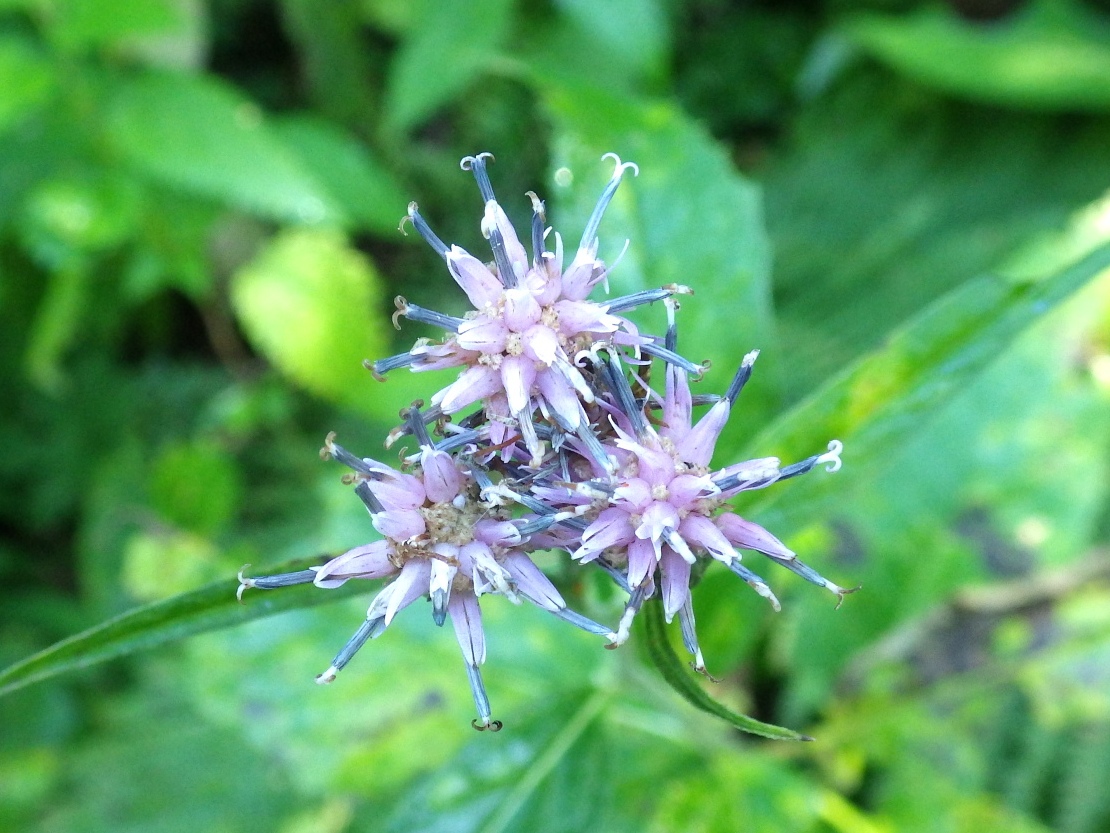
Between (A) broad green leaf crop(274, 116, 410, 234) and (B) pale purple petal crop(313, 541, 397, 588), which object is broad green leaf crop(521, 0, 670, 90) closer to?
(A) broad green leaf crop(274, 116, 410, 234)

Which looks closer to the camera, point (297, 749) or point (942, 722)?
point (297, 749)

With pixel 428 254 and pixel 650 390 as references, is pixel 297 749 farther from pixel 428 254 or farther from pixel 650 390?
pixel 428 254

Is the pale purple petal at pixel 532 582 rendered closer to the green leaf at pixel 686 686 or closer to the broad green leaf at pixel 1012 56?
the green leaf at pixel 686 686

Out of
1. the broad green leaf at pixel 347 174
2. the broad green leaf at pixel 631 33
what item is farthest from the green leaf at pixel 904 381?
the broad green leaf at pixel 347 174

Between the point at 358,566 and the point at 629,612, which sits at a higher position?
the point at 358,566

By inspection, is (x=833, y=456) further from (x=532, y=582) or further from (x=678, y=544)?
(x=532, y=582)

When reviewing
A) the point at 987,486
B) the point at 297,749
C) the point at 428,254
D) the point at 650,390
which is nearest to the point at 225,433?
the point at 428,254

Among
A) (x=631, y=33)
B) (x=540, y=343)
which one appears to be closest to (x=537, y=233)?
(x=540, y=343)
